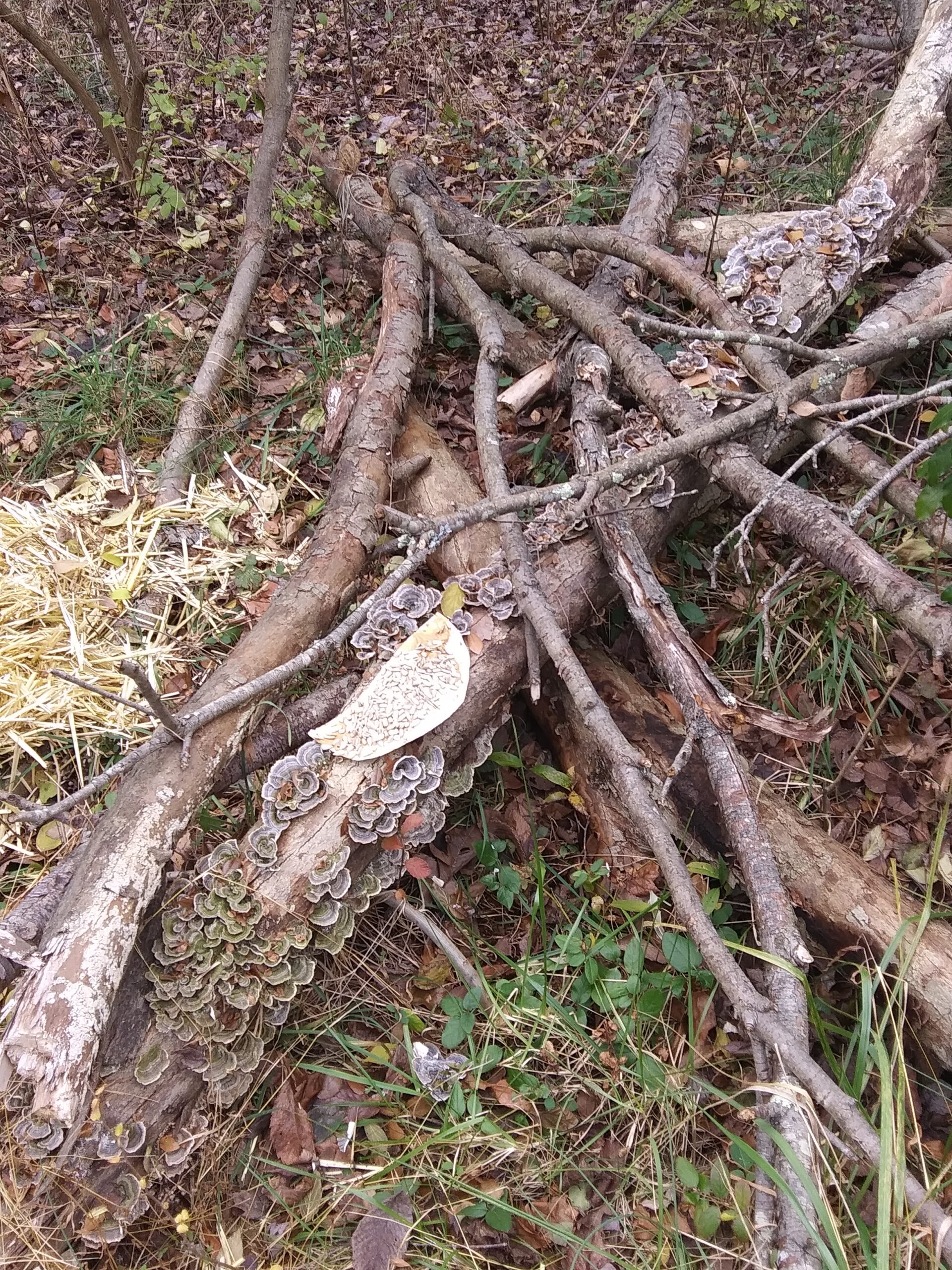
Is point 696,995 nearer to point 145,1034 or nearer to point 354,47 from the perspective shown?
point 145,1034

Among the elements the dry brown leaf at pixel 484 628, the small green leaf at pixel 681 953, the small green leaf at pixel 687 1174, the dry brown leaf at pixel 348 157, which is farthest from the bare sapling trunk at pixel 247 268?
the small green leaf at pixel 687 1174

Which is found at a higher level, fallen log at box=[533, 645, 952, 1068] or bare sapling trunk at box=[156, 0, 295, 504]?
bare sapling trunk at box=[156, 0, 295, 504]

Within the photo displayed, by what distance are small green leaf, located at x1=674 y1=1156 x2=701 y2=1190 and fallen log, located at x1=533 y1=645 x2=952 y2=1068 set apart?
757mm

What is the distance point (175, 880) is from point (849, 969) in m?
2.12

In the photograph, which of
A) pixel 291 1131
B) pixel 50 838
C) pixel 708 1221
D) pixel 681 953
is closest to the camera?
pixel 708 1221

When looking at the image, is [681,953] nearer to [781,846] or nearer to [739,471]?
[781,846]

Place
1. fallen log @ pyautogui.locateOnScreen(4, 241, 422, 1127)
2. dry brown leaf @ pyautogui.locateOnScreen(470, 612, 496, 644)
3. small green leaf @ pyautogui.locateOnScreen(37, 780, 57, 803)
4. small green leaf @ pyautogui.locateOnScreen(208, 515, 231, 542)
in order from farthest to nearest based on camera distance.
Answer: small green leaf @ pyautogui.locateOnScreen(208, 515, 231, 542)
small green leaf @ pyautogui.locateOnScreen(37, 780, 57, 803)
dry brown leaf @ pyautogui.locateOnScreen(470, 612, 496, 644)
fallen log @ pyautogui.locateOnScreen(4, 241, 422, 1127)

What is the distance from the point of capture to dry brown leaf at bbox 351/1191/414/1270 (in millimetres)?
2107

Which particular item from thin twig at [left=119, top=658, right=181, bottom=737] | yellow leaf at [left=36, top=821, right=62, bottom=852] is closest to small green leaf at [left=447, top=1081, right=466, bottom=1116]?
thin twig at [left=119, top=658, right=181, bottom=737]

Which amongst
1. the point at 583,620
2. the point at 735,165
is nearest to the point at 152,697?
the point at 583,620

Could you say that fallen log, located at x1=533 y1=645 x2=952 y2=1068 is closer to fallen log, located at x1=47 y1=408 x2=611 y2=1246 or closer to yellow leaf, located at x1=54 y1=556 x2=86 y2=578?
fallen log, located at x1=47 y1=408 x2=611 y2=1246

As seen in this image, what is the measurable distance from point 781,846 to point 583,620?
1.06 meters

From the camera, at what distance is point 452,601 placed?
2.84 meters

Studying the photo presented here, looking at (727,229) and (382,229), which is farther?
(382,229)
